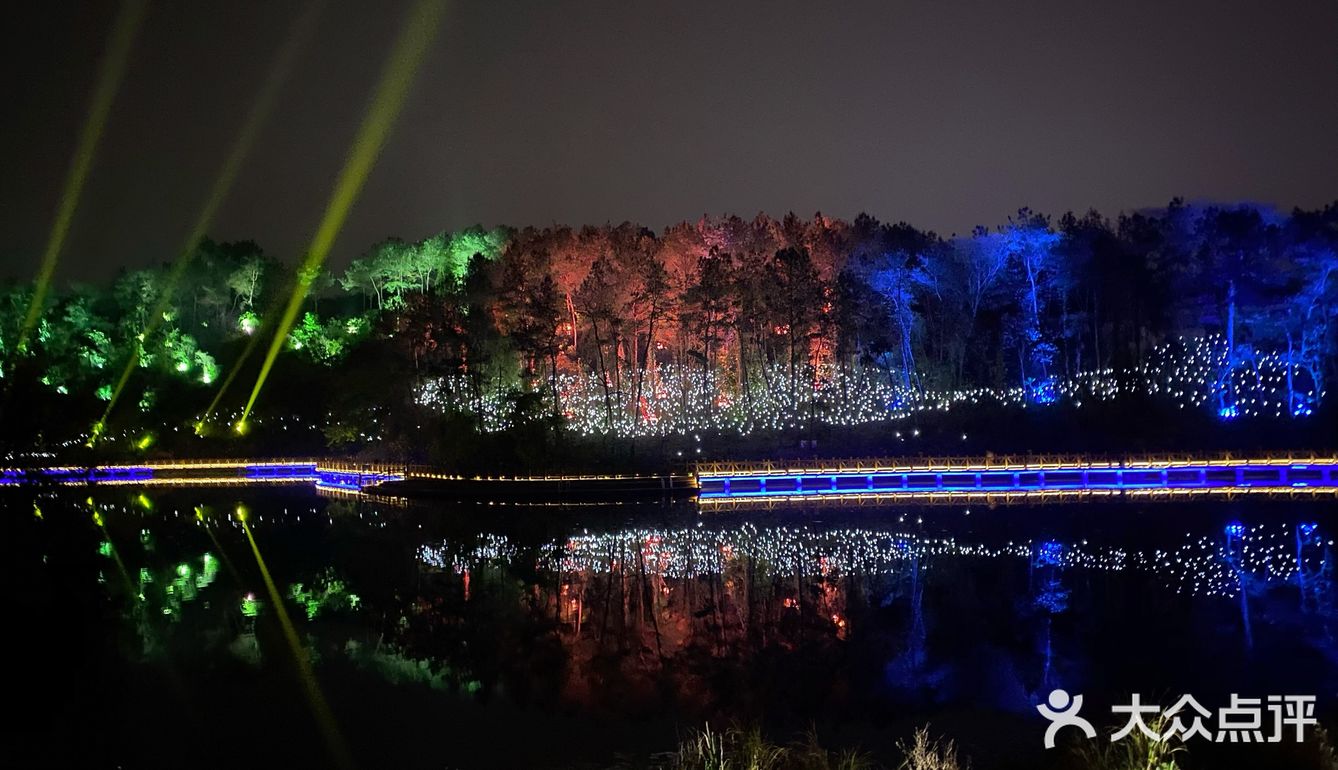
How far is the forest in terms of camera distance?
44.6 m

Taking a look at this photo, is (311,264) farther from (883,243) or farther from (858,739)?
(858,739)

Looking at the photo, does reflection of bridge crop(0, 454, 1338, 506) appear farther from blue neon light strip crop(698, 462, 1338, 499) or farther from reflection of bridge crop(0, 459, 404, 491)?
reflection of bridge crop(0, 459, 404, 491)

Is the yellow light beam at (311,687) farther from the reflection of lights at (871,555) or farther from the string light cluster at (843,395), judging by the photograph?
the string light cluster at (843,395)

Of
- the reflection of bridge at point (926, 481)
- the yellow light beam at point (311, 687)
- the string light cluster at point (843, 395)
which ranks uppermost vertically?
the string light cluster at point (843, 395)

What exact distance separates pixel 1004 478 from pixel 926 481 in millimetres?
2729

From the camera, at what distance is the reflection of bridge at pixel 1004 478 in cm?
3528

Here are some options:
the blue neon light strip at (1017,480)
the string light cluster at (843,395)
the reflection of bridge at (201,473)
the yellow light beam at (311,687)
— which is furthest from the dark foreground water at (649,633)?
the reflection of bridge at (201,473)

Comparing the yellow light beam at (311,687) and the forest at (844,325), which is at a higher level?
the forest at (844,325)

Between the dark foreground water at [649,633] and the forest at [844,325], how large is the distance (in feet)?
51.3

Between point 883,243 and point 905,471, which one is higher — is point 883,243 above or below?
above

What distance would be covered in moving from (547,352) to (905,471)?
17.4 metres

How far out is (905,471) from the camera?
3856 cm

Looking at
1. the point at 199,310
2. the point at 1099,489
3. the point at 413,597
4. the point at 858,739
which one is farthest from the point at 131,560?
the point at 199,310

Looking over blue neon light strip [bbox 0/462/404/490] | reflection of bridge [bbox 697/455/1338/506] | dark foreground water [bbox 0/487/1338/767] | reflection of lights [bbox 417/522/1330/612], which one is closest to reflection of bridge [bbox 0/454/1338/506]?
reflection of bridge [bbox 697/455/1338/506]
